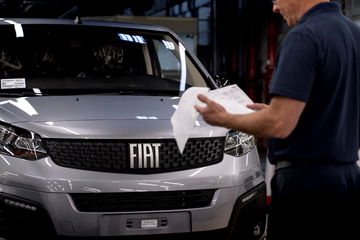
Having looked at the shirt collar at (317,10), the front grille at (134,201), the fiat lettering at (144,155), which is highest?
the shirt collar at (317,10)

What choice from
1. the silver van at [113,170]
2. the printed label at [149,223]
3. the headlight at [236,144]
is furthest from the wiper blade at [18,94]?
the headlight at [236,144]

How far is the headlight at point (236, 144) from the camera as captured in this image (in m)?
3.62

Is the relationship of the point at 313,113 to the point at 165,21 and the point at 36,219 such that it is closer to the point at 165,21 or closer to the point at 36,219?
the point at 36,219

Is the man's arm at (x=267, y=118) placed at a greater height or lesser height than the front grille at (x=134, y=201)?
greater

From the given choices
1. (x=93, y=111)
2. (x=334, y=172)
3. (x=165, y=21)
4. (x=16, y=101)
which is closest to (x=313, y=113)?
(x=334, y=172)

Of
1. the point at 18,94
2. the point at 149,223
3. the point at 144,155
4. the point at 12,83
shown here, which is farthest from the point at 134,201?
the point at 12,83

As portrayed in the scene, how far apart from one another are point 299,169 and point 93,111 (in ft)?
5.39

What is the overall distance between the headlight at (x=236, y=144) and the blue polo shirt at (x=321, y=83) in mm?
1427

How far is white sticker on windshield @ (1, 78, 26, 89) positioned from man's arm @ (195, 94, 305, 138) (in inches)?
82.7

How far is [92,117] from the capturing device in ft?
11.2

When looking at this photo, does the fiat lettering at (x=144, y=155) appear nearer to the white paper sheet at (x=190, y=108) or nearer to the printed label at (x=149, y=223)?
the printed label at (x=149, y=223)

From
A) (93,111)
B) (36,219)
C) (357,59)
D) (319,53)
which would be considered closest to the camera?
(319,53)

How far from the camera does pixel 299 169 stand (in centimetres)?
212

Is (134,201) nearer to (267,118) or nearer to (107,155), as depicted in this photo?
(107,155)
